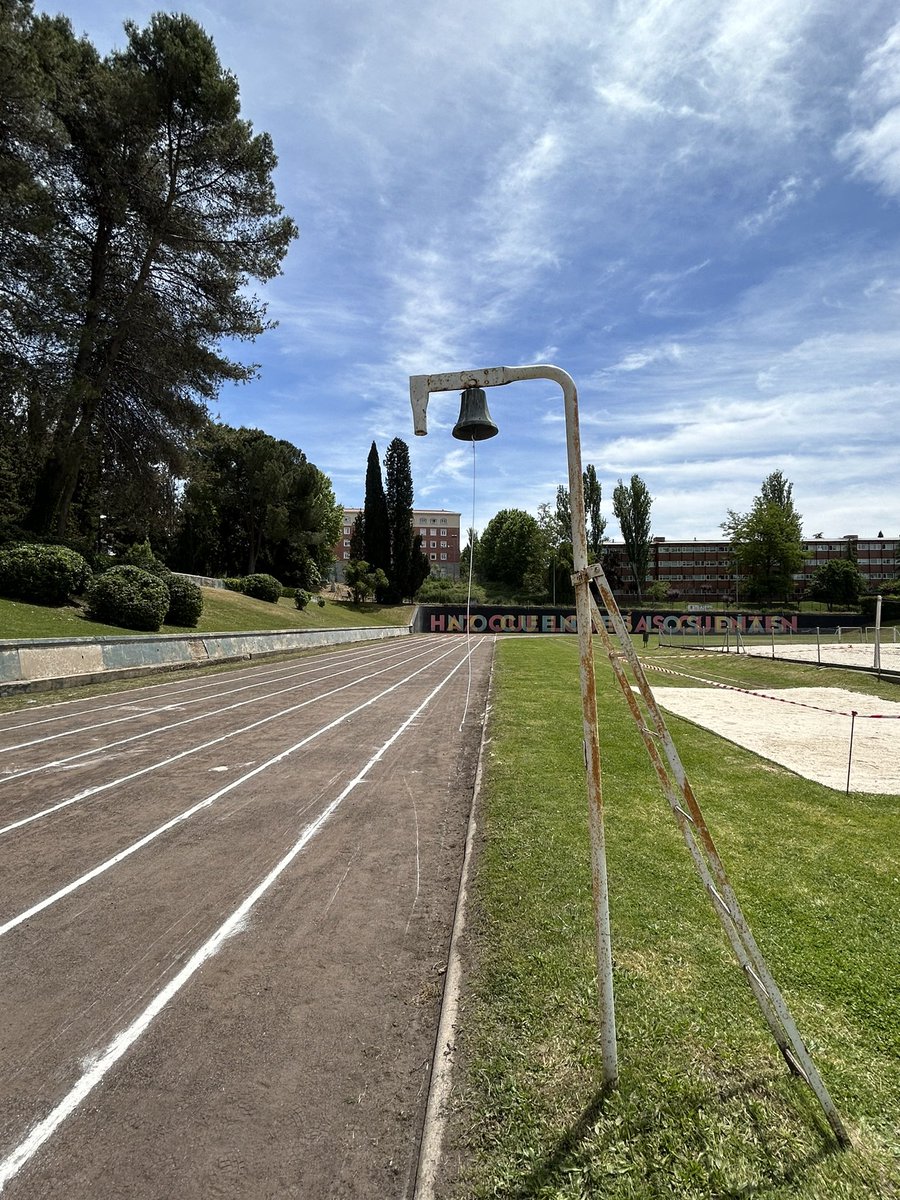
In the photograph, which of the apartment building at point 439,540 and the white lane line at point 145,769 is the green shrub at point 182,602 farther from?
the apartment building at point 439,540

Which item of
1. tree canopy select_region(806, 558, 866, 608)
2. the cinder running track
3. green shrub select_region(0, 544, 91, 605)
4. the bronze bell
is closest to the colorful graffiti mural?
tree canopy select_region(806, 558, 866, 608)

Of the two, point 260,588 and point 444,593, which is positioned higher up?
point 444,593

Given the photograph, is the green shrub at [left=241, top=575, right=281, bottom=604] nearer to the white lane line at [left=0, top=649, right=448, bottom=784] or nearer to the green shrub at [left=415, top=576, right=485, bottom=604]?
the green shrub at [left=415, top=576, right=485, bottom=604]

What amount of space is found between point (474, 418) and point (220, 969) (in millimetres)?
3665

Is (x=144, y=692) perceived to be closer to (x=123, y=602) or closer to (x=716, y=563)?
(x=123, y=602)

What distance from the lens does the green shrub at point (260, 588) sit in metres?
45.2

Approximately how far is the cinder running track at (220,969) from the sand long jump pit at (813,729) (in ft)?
15.6

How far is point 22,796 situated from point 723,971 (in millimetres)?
7440

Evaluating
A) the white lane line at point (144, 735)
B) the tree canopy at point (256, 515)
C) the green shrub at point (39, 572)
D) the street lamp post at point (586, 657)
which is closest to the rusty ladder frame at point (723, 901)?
the street lamp post at point (586, 657)

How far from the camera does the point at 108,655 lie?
677 inches

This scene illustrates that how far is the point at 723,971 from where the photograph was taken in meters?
3.53

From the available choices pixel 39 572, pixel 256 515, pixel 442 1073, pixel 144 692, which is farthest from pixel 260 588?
pixel 442 1073

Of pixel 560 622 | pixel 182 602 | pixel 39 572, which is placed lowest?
pixel 560 622

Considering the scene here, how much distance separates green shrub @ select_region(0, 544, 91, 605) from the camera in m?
21.0
